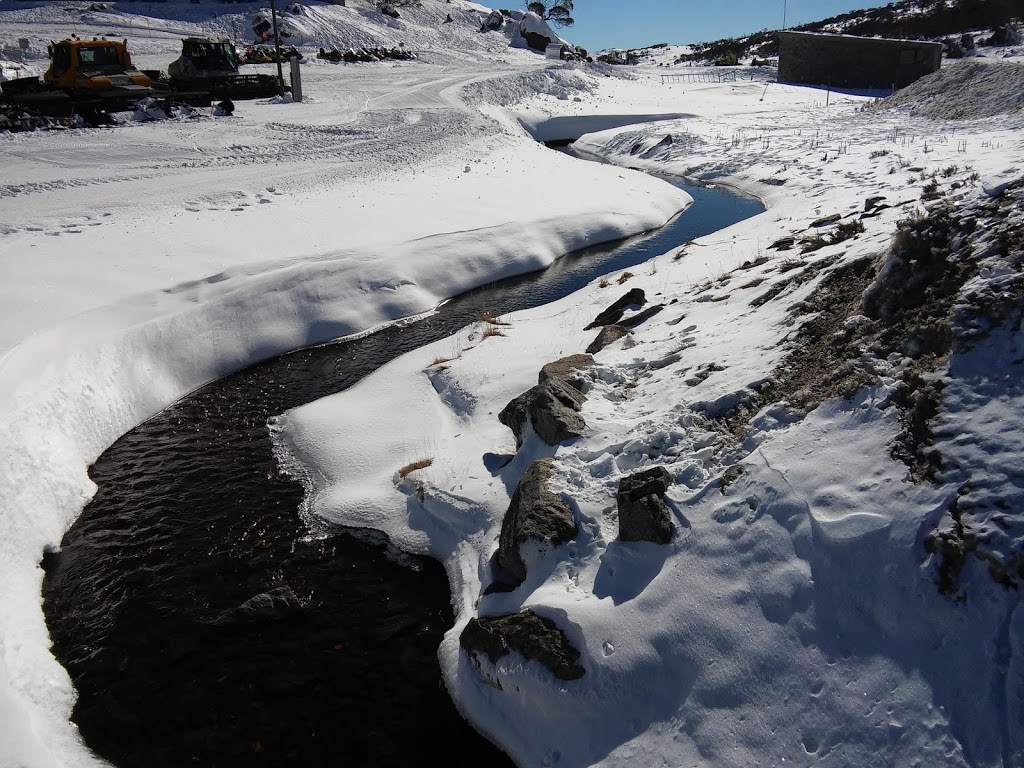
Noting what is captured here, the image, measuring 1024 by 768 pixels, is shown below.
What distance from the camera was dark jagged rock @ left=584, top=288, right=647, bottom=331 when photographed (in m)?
11.8

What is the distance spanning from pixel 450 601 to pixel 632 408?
2.86 meters

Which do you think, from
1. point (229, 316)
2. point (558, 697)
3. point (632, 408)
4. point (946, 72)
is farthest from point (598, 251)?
point (946, 72)

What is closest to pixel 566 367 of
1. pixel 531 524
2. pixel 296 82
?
pixel 531 524

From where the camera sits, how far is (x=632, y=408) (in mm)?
8133

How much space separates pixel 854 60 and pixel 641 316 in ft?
131

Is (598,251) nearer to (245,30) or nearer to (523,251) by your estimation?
(523,251)

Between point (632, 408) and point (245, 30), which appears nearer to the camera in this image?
point (632, 408)

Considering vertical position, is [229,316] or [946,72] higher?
[946,72]

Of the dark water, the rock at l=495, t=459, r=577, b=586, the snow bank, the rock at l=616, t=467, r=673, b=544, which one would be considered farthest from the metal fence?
the rock at l=616, t=467, r=673, b=544

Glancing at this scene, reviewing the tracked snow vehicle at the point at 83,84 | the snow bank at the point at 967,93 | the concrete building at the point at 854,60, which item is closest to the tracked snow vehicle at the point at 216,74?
the tracked snow vehicle at the point at 83,84

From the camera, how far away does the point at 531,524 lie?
6.79 m

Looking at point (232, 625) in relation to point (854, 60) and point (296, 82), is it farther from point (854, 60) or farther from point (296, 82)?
point (854, 60)

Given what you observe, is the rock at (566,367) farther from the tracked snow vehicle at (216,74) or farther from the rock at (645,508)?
the tracked snow vehicle at (216,74)

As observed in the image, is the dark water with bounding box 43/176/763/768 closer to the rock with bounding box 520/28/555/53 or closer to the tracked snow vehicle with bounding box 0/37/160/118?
the tracked snow vehicle with bounding box 0/37/160/118
